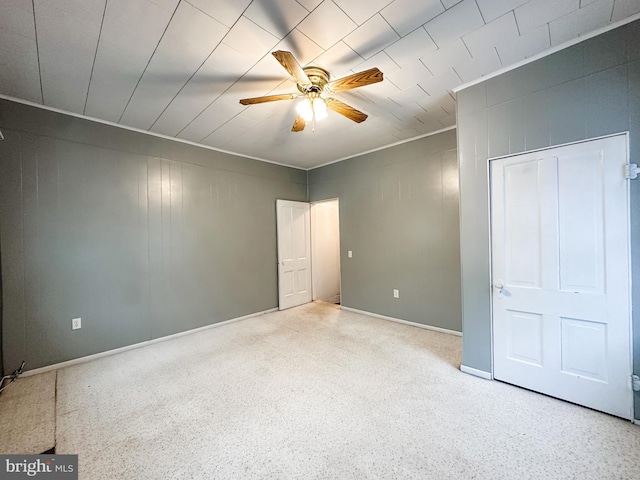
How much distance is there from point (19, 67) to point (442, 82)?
3.57m

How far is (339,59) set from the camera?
206 cm

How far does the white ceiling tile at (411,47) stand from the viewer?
6.11 feet

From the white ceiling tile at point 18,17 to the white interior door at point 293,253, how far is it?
135 inches

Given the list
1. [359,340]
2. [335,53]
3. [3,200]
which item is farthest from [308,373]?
[3,200]

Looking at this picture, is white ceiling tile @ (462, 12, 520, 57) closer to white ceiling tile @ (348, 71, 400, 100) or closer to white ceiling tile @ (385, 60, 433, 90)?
white ceiling tile @ (385, 60, 433, 90)

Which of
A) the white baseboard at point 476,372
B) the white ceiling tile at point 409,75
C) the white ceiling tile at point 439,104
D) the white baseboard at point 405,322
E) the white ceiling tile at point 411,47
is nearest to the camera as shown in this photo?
the white ceiling tile at point 411,47

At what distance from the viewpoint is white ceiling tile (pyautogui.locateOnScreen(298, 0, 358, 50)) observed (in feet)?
5.34

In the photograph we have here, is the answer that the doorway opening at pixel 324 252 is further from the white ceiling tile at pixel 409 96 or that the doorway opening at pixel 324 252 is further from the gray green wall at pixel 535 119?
the gray green wall at pixel 535 119

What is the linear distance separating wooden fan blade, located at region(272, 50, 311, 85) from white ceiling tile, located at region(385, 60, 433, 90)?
0.85 metres

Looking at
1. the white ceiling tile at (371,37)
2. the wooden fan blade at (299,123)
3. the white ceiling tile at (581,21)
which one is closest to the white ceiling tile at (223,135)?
the wooden fan blade at (299,123)

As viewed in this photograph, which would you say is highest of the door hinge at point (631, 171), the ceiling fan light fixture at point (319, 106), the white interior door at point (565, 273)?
the ceiling fan light fixture at point (319, 106)

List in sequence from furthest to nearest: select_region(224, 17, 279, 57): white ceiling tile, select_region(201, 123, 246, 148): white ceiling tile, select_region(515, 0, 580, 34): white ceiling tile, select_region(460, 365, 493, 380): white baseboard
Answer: select_region(201, 123, 246, 148): white ceiling tile, select_region(460, 365, 493, 380): white baseboard, select_region(224, 17, 279, 57): white ceiling tile, select_region(515, 0, 580, 34): white ceiling tile

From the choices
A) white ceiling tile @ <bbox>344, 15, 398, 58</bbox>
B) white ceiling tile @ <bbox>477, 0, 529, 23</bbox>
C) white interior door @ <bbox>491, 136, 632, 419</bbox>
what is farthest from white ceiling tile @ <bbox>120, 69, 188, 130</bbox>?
white interior door @ <bbox>491, 136, 632, 419</bbox>

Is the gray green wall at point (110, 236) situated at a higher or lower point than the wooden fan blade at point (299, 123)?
lower
